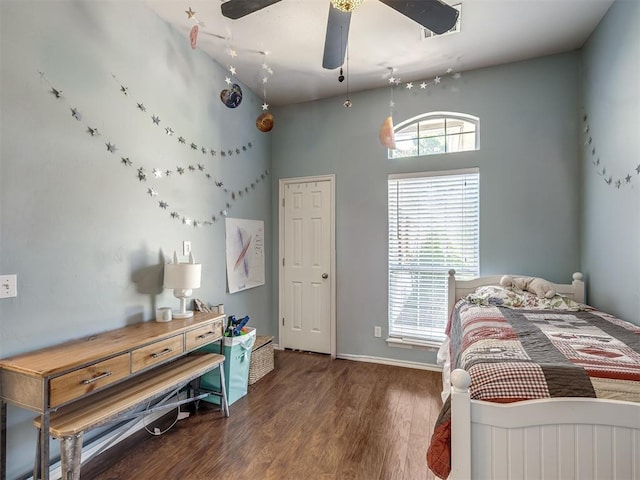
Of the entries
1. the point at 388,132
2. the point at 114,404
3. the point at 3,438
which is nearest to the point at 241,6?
the point at 388,132

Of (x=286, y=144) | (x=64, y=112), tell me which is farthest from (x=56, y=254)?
(x=286, y=144)

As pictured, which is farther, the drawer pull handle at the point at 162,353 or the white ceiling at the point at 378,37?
the white ceiling at the point at 378,37

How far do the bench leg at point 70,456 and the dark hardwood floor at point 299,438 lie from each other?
1.30ft

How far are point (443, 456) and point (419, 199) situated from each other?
2.52m

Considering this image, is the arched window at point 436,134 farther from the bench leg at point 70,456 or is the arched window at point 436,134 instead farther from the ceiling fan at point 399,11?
the bench leg at point 70,456

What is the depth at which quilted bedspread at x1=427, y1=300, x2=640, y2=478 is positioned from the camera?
1.22 m

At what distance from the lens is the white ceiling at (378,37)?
90.7 inches

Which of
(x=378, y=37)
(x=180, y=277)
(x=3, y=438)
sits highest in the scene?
(x=378, y=37)

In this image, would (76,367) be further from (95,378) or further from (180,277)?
(180,277)

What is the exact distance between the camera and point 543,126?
116 inches

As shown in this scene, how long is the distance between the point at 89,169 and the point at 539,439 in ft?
8.74

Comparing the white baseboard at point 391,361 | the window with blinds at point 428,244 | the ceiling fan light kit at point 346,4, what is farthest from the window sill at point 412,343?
the ceiling fan light kit at point 346,4

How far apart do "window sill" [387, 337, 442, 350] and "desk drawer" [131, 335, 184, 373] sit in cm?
219

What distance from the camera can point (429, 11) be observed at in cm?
165
